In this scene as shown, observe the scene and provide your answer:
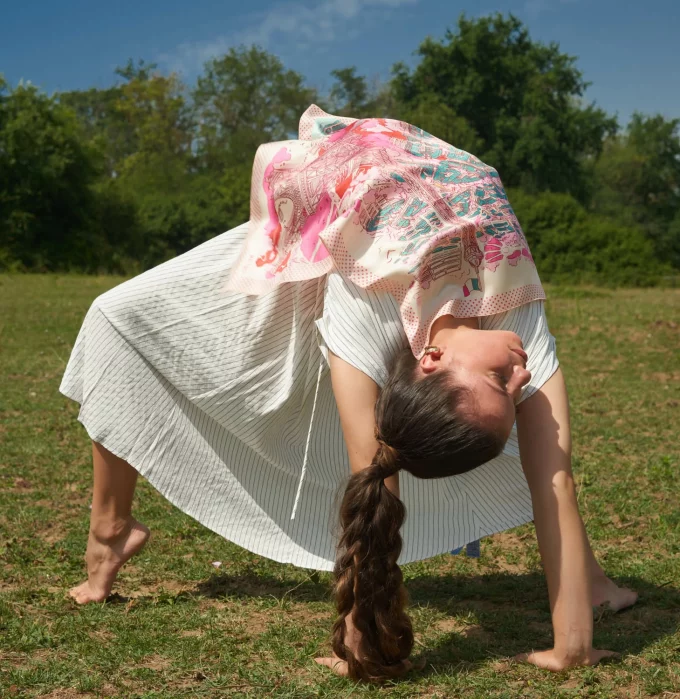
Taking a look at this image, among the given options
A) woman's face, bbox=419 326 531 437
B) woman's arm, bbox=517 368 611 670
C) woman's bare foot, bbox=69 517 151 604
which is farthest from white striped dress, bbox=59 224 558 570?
woman's face, bbox=419 326 531 437

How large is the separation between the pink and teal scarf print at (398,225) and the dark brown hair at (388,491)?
0.22 meters

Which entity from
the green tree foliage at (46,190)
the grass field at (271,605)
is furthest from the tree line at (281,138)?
the grass field at (271,605)

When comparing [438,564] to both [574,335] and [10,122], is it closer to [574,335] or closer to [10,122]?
[574,335]

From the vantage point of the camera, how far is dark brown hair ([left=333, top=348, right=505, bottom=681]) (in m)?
2.39

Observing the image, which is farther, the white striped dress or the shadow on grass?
the white striped dress

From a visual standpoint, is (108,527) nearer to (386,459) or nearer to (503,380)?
(386,459)

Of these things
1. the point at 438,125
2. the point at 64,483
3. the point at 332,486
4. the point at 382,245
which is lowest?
the point at 64,483

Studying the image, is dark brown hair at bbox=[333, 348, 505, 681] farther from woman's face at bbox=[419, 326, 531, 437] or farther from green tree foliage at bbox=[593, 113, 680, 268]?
green tree foliage at bbox=[593, 113, 680, 268]

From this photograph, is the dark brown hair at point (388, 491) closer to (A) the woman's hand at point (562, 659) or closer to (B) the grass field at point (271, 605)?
(B) the grass field at point (271, 605)

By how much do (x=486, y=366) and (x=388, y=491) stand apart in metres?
0.43

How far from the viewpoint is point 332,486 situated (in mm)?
3449

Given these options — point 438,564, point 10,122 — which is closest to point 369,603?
point 438,564

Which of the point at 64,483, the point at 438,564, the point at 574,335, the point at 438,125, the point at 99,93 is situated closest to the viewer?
the point at 438,564

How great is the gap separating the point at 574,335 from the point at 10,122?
24.6m
